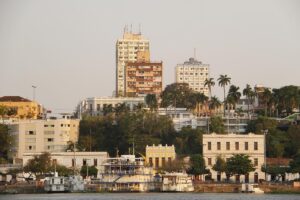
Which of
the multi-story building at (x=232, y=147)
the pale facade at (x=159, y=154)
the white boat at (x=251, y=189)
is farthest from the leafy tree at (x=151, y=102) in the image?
the white boat at (x=251, y=189)

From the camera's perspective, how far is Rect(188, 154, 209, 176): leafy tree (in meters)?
141

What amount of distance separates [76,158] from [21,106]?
43416mm

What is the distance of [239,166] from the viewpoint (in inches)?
5320

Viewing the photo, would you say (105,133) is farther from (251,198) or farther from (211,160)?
(251,198)

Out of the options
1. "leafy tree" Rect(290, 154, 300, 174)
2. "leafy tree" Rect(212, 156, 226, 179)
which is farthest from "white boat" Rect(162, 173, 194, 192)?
"leafy tree" Rect(290, 154, 300, 174)

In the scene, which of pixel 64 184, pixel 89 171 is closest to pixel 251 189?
pixel 64 184

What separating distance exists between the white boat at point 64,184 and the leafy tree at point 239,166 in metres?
18.2

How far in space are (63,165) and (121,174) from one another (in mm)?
24922

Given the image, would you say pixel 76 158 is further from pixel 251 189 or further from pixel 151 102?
pixel 151 102

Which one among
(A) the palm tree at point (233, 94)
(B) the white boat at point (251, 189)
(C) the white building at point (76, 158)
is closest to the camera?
(B) the white boat at point (251, 189)

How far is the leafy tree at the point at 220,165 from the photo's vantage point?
459ft

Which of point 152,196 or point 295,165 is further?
point 295,165

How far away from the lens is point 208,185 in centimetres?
13062

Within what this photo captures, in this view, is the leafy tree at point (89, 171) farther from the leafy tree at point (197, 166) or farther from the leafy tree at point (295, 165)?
the leafy tree at point (295, 165)
